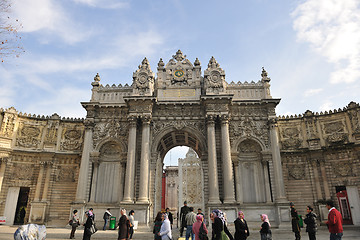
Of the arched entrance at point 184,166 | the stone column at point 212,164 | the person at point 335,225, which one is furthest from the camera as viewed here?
the arched entrance at point 184,166

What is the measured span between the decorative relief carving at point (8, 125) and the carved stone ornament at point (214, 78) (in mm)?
18634

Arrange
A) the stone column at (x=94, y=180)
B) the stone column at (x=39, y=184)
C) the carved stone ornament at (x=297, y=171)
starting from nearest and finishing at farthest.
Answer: the stone column at (x=94, y=180), the stone column at (x=39, y=184), the carved stone ornament at (x=297, y=171)

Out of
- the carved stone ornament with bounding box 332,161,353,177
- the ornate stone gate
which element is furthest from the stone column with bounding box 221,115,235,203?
the carved stone ornament with bounding box 332,161,353,177

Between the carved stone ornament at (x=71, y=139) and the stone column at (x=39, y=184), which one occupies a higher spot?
the carved stone ornament at (x=71, y=139)

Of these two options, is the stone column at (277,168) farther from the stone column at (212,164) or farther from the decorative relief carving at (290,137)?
the stone column at (212,164)

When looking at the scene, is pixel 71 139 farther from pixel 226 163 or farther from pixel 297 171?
pixel 297 171

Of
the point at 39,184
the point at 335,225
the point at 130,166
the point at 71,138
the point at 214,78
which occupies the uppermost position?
the point at 214,78

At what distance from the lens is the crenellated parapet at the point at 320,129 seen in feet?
77.9

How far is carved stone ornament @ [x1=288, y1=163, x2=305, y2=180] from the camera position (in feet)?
80.4

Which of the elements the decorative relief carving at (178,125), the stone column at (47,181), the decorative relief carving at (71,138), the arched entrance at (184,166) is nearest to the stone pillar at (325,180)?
the arched entrance at (184,166)

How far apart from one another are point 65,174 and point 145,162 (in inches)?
376

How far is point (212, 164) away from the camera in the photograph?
69.6ft

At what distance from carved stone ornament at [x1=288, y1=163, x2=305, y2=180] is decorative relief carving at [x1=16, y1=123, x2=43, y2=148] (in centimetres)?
2459

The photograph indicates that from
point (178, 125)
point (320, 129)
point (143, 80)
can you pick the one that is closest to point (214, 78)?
point (178, 125)
